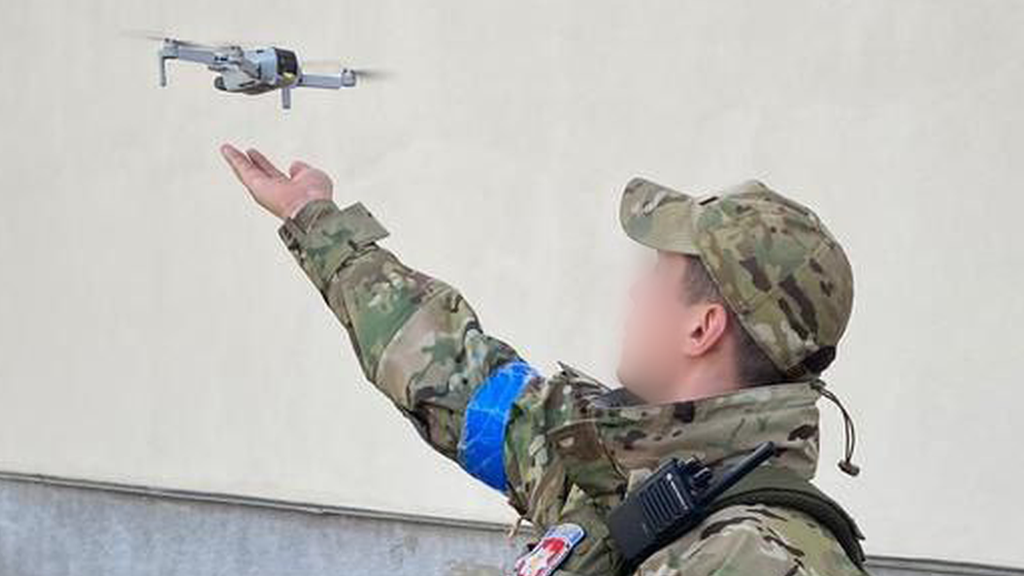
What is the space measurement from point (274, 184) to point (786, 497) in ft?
3.68

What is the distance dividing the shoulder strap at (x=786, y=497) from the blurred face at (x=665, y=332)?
0.20 m

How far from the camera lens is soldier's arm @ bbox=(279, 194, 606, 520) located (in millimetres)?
2283

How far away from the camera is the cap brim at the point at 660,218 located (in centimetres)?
176

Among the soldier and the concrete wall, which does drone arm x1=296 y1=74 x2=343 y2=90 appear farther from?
the concrete wall

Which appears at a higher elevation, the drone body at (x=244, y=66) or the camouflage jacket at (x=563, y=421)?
the drone body at (x=244, y=66)

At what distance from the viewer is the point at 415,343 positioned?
2305 mm

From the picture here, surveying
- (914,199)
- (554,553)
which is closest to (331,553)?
(914,199)

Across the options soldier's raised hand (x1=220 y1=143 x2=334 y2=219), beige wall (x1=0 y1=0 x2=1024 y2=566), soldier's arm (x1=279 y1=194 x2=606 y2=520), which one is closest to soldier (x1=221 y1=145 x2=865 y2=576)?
soldier's arm (x1=279 y1=194 x2=606 y2=520)

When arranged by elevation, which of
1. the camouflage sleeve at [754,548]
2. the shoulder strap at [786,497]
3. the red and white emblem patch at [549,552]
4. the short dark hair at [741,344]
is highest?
the short dark hair at [741,344]

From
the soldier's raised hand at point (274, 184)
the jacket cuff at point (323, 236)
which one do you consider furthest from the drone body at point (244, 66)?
the jacket cuff at point (323, 236)

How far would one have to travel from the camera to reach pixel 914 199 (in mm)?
4449

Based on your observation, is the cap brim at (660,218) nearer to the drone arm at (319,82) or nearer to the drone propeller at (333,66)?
the drone arm at (319,82)

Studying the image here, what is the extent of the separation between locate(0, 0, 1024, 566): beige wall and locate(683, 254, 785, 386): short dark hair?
2794mm

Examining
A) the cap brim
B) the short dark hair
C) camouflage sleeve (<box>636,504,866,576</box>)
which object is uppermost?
the cap brim
